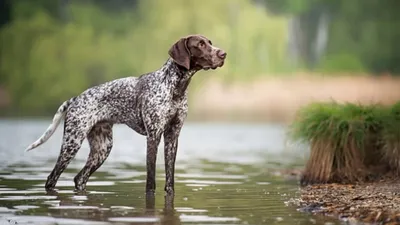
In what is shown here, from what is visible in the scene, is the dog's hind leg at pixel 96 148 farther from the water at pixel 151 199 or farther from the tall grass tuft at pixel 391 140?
the tall grass tuft at pixel 391 140

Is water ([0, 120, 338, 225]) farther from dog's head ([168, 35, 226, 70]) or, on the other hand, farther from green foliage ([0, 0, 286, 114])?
green foliage ([0, 0, 286, 114])

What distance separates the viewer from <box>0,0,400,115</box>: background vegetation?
50.8 m

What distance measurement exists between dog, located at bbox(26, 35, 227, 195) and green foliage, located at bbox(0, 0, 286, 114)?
38658 millimetres

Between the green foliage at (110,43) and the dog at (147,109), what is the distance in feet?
127

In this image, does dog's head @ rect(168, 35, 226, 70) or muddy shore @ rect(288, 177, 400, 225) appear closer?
muddy shore @ rect(288, 177, 400, 225)

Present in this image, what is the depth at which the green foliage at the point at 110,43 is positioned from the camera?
50938 mm

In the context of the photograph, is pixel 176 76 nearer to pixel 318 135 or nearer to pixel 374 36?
pixel 318 135

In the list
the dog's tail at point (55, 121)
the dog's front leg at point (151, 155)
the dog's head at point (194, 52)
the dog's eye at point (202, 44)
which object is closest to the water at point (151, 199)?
the dog's front leg at point (151, 155)

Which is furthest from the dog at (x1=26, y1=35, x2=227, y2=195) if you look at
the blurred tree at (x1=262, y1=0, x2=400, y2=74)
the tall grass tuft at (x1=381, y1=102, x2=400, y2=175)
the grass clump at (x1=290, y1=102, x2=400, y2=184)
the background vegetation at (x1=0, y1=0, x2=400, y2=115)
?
the blurred tree at (x1=262, y1=0, x2=400, y2=74)

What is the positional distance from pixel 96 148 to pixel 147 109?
1.11m

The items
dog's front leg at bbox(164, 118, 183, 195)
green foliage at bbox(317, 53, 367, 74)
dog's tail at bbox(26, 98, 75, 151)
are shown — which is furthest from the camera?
green foliage at bbox(317, 53, 367, 74)

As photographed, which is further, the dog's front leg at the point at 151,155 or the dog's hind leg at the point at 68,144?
the dog's hind leg at the point at 68,144

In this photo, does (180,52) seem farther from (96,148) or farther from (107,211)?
(107,211)

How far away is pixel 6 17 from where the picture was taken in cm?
5141
